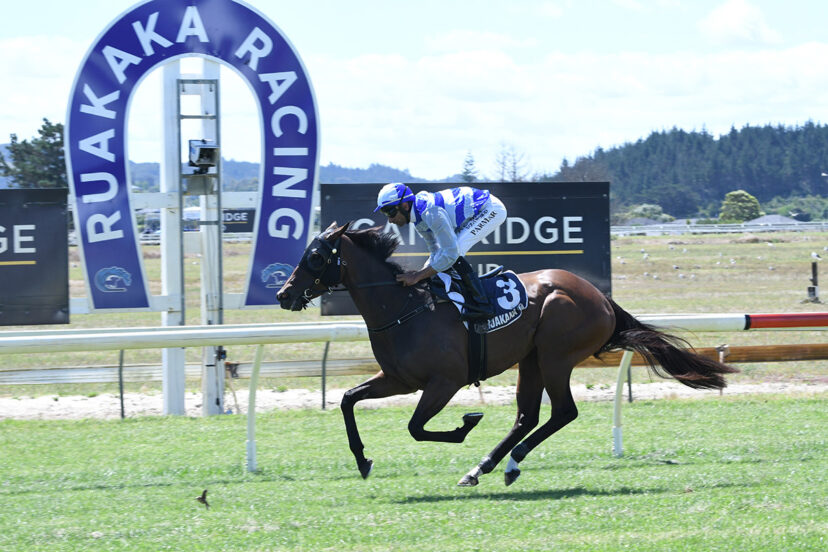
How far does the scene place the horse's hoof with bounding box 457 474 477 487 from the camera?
5.45 m

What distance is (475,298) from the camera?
5707 mm

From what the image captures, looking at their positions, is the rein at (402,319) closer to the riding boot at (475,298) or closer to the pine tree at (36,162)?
the riding boot at (475,298)

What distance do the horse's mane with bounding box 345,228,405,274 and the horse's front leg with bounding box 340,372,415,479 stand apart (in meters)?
0.67

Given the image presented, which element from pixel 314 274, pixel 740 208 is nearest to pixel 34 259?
pixel 314 274

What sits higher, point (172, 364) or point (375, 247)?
Answer: point (375, 247)

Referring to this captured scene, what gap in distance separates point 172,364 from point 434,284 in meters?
4.14

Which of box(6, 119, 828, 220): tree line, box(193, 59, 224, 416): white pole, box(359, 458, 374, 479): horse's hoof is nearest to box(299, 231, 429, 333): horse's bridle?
box(359, 458, 374, 479): horse's hoof

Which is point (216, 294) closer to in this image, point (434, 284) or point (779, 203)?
point (434, 284)

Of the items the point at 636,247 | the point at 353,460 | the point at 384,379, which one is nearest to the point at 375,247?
the point at 384,379

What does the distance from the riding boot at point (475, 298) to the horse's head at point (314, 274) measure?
0.74 meters

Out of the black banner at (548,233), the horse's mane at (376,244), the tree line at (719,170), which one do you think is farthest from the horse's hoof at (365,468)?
the tree line at (719,170)

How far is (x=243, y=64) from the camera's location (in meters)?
9.20

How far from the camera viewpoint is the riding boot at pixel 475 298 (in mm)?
5691

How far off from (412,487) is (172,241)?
4660mm
